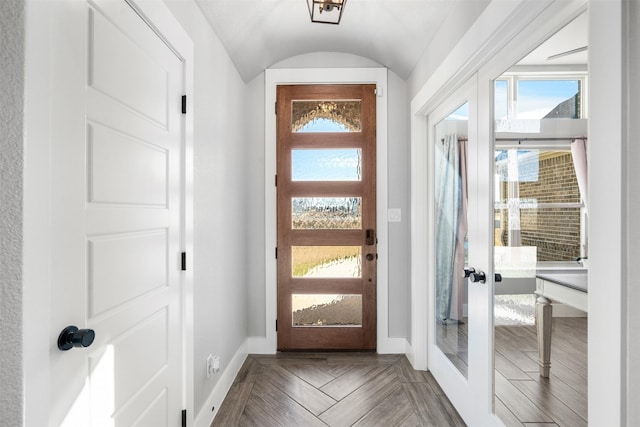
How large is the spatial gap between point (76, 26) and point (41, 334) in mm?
821

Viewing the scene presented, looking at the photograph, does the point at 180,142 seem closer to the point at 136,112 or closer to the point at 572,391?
the point at 136,112

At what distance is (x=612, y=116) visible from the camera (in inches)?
34.5

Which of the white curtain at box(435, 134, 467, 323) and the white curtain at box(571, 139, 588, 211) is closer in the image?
the white curtain at box(571, 139, 588, 211)

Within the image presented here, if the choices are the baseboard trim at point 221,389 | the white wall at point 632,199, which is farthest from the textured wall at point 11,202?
the white wall at point 632,199

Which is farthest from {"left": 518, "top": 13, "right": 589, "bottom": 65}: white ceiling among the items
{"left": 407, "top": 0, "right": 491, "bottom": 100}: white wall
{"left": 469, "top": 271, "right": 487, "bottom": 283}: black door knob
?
{"left": 469, "top": 271, "right": 487, "bottom": 283}: black door knob

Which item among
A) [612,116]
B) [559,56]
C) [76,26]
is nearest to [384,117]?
[559,56]

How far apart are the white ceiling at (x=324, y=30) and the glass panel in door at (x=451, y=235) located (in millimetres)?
616

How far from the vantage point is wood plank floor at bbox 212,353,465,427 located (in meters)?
2.08

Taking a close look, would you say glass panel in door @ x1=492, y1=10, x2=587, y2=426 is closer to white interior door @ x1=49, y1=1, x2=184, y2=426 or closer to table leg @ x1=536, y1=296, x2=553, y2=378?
table leg @ x1=536, y1=296, x2=553, y2=378

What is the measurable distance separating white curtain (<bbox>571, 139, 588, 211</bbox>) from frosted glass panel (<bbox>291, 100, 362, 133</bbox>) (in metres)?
2.07

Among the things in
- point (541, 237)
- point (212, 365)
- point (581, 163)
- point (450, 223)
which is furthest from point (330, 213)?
point (581, 163)

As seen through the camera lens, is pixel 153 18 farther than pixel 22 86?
Yes

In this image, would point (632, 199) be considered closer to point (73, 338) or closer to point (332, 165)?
point (73, 338)

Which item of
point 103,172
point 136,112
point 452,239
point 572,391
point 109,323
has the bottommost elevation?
point 572,391
